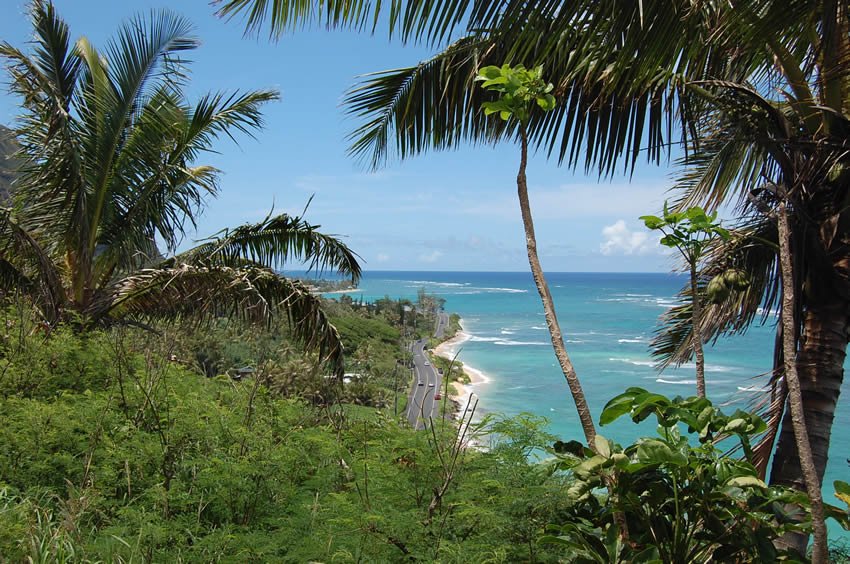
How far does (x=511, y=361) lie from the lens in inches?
2056

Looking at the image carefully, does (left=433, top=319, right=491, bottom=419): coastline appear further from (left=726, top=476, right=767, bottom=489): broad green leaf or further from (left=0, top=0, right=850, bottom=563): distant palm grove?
(left=726, top=476, right=767, bottom=489): broad green leaf

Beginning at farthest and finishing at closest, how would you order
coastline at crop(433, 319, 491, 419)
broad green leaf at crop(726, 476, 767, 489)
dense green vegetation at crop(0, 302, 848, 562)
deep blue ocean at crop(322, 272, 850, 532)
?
coastline at crop(433, 319, 491, 419)
deep blue ocean at crop(322, 272, 850, 532)
dense green vegetation at crop(0, 302, 848, 562)
broad green leaf at crop(726, 476, 767, 489)

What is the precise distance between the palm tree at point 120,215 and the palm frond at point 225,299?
0.01 m

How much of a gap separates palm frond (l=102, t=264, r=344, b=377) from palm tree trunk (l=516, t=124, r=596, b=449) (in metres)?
3.45

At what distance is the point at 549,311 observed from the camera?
2127 mm

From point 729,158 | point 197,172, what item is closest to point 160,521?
point 729,158

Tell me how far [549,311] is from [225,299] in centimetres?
407

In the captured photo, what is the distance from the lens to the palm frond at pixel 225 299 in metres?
5.40

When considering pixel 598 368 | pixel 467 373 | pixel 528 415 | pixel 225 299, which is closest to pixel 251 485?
pixel 528 415

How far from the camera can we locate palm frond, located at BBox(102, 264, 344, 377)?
17.7ft

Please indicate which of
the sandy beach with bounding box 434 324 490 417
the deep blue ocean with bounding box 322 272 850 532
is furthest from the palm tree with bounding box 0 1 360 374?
the sandy beach with bounding box 434 324 490 417

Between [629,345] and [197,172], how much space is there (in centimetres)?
6125

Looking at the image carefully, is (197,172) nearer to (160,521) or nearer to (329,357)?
(329,357)

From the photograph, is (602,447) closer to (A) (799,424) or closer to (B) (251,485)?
(A) (799,424)
